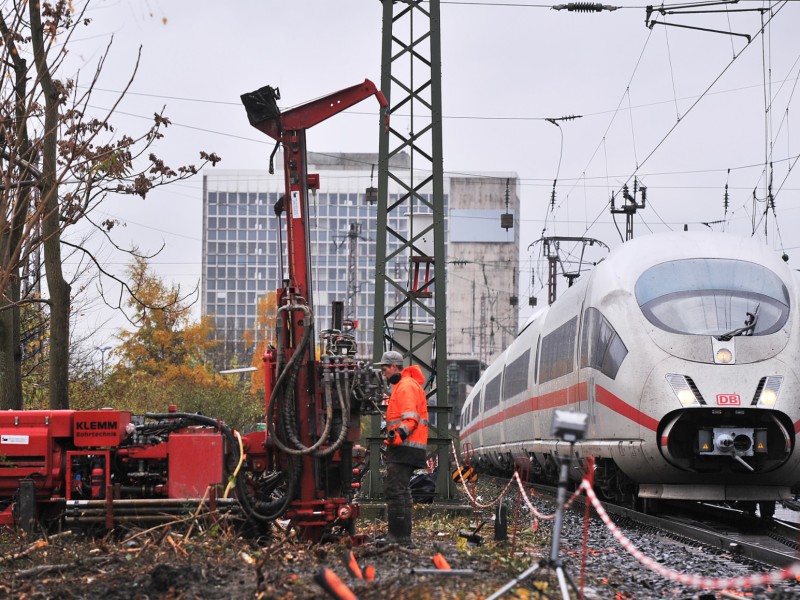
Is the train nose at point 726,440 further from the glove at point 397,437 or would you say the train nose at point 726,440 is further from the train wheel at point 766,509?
the glove at point 397,437

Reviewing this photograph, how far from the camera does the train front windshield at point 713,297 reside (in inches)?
531

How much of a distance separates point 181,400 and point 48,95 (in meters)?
24.0

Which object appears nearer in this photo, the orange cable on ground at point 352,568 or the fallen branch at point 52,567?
the orange cable on ground at point 352,568

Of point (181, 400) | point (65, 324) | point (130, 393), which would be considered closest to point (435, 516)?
point (65, 324)

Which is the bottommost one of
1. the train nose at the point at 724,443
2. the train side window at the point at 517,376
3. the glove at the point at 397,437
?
the train nose at the point at 724,443

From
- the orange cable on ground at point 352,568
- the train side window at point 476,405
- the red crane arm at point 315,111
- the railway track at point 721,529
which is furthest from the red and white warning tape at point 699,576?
the train side window at point 476,405

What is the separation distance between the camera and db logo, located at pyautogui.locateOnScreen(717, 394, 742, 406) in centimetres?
1291

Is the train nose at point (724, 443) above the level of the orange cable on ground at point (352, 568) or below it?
above

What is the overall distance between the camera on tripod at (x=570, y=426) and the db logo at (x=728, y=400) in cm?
669

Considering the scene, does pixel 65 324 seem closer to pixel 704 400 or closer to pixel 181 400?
pixel 704 400

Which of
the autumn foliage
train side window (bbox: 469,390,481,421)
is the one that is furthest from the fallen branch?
the autumn foliage

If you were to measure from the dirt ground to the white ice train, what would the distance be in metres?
2.91

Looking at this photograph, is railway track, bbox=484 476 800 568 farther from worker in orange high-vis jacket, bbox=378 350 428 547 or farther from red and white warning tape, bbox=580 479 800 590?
worker in orange high-vis jacket, bbox=378 350 428 547

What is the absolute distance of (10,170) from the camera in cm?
973
